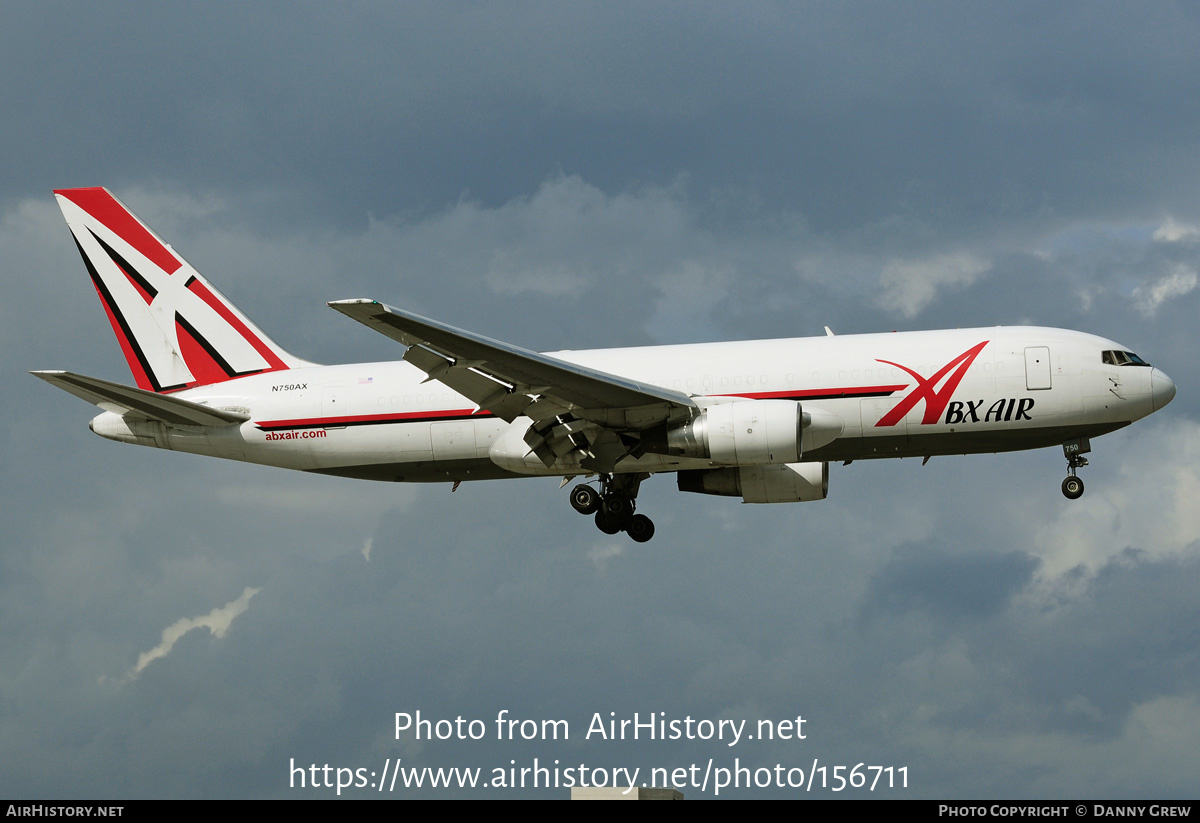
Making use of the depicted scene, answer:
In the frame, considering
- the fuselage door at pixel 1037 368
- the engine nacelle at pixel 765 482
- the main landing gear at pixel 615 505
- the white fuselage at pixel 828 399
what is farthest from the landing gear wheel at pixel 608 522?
the fuselage door at pixel 1037 368

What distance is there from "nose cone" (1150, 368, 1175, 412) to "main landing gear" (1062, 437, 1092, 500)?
206 centimetres

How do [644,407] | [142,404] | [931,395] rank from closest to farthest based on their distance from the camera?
[644,407] → [931,395] → [142,404]

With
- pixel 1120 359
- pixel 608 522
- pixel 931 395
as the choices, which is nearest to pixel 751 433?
pixel 931 395

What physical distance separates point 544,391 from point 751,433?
5.28 metres

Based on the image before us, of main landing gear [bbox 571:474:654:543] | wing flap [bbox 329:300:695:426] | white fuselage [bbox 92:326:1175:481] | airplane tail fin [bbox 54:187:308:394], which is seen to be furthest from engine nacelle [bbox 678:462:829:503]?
airplane tail fin [bbox 54:187:308:394]

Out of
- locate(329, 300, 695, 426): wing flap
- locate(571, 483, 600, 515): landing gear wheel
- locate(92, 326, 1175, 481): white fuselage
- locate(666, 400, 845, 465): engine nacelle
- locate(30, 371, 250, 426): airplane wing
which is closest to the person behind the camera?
locate(329, 300, 695, 426): wing flap

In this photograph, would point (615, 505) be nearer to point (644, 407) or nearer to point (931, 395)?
point (644, 407)

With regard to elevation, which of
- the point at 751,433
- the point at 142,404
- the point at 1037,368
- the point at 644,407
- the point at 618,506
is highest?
the point at 1037,368

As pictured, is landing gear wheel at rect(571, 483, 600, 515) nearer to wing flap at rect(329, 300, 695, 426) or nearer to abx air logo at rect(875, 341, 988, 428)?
wing flap at rect(329, 300, 695, 426)

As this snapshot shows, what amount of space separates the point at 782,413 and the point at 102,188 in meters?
23.9

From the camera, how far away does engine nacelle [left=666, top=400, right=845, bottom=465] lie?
34.5 m

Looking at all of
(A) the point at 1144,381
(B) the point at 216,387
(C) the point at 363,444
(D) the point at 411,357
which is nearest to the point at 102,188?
(B) the point at 216,387

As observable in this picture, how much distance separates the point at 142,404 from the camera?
38.5 meters
